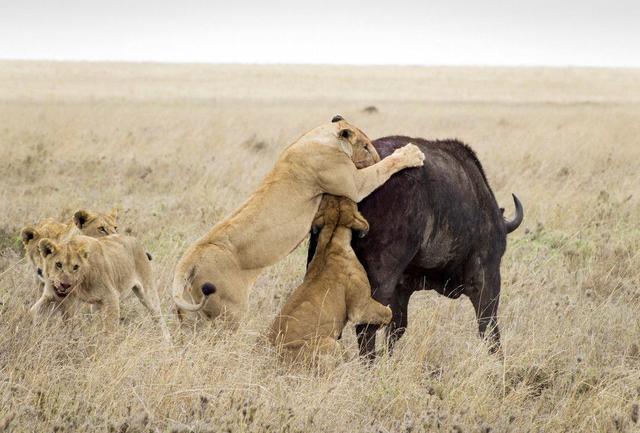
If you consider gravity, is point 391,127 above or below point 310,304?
below

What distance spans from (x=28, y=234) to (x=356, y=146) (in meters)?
2.57

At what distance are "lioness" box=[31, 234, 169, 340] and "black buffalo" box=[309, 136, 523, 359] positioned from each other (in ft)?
4.70

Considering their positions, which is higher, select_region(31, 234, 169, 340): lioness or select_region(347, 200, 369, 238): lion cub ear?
select_region(347, 200, 369, 238): lion cub ear

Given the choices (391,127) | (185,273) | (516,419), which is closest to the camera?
(516,419)

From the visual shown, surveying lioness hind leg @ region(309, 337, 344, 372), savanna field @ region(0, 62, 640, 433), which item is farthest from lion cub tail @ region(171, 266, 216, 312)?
lioness hind leg @ region(309, 337, 344, 372)

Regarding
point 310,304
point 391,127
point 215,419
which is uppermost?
point 310,304

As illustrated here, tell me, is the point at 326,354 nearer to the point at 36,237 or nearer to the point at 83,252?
the point at 83,252

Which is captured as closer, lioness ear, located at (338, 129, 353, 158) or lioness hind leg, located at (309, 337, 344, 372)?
lioness hind leg, located at (309, 337, 344, 372)

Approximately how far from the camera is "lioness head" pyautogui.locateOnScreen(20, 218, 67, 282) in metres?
6.29

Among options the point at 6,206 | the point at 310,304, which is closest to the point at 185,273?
the point at 310,304

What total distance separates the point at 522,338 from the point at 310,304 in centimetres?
180

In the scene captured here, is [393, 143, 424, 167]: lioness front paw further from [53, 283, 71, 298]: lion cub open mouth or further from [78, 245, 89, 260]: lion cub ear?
[53, 283, 71, 298]: lion cub open mouth

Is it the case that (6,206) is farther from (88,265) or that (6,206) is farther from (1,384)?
(1,384)

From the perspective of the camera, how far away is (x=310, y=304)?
16.8 ft
